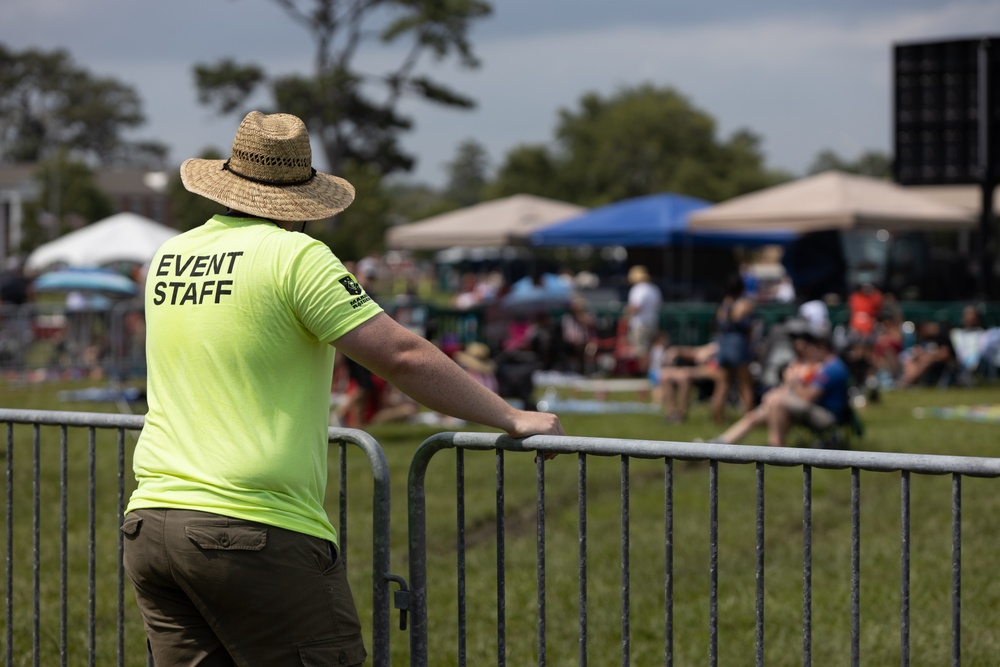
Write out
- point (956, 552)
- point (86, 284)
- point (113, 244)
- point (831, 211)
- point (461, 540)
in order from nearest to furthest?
point (956, 552), point (461, 540), point (86, 284), point (831, 211), point (113, 244)

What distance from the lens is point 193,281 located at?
282cm

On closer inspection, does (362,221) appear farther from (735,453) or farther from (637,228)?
(735,453)

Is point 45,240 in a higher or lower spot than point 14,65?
lower

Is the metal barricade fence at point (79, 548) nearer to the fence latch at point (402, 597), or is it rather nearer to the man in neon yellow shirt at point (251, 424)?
the fence latch at point (402, 597)

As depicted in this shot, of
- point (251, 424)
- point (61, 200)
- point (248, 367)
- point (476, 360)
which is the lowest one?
point (476, 360)

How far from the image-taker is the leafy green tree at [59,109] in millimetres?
97375

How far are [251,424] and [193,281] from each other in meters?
0.34

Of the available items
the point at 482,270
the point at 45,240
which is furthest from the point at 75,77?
the point at 482,270

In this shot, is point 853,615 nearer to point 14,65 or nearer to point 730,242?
point 730,242

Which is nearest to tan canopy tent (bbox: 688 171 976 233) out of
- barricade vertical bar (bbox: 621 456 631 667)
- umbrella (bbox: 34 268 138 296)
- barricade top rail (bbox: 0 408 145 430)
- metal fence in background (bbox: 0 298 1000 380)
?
metal fence in background (bbox: 0 298 1000 380)

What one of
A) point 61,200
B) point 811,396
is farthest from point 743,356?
point 61,200

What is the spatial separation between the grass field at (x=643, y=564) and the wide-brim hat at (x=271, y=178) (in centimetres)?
128

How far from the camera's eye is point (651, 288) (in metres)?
17.9

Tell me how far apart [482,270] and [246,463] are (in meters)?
50.8
